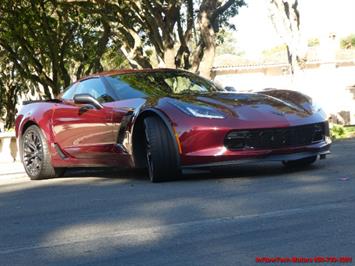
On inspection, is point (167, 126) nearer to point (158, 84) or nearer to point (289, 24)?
point (158, 84)

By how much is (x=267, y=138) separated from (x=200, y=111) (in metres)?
0.74

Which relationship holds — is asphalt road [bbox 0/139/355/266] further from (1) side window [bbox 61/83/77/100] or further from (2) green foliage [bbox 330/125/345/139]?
(2) green foliage [bbox 330/125/345/139]

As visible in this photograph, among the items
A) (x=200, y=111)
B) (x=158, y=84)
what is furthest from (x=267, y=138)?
(x=158, y=84)

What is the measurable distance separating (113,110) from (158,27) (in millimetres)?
10937

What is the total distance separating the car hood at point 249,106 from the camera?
688 centimetres

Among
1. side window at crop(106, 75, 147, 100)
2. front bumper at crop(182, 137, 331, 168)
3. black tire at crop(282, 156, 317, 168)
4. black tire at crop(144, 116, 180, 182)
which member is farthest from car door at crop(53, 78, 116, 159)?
black tire at crop(282, 156, 317, 168)

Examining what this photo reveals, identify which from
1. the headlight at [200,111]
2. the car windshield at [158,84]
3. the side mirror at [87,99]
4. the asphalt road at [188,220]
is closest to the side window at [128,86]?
the car windshield at [158,84]

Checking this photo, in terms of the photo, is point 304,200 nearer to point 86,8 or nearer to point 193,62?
point 193,62

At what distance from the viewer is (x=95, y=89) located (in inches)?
325

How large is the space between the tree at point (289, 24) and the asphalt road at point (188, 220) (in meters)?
8.59

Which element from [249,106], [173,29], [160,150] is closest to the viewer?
[160,150]

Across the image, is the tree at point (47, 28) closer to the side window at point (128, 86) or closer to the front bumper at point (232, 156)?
the side window at point (128, 86)

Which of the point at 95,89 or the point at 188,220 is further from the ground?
the point at 95,89

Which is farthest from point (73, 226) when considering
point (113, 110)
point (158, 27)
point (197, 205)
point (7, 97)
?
point (7, 97)
